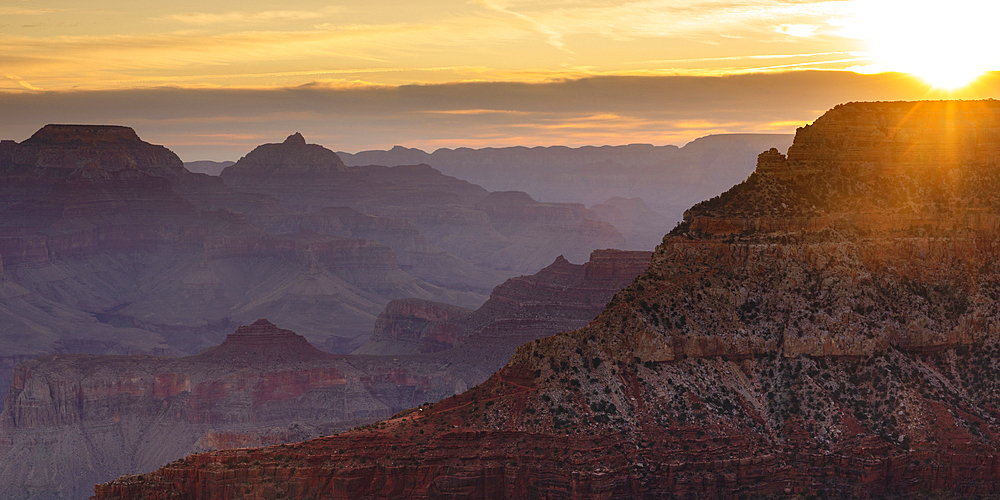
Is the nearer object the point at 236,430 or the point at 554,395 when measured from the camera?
the point at 554,395

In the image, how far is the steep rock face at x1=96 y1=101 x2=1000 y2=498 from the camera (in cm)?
8262

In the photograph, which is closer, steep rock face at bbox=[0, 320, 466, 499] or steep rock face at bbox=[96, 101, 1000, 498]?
steep rock face at bbox=[96, 101, 1000, 498]

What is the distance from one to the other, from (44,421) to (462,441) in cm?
12238

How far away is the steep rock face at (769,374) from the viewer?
271 feet

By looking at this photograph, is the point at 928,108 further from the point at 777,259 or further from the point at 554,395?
the point at 554,395

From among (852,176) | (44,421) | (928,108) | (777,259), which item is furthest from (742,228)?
(44,421)

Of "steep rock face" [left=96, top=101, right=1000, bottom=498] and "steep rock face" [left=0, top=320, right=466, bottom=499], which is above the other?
"steep rock face" [left=96, top=101, right=1000, bottom=498]

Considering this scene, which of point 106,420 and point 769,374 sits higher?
point 769,374

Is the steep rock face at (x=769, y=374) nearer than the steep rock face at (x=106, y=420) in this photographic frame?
Yes

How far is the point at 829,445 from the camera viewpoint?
86.1m

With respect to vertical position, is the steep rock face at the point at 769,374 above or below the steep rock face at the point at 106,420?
above

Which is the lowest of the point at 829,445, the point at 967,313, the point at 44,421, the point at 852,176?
the point at 44,421

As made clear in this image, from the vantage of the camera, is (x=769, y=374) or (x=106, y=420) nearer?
(x=769, y=374)

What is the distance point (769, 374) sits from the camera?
90438 millimetres
